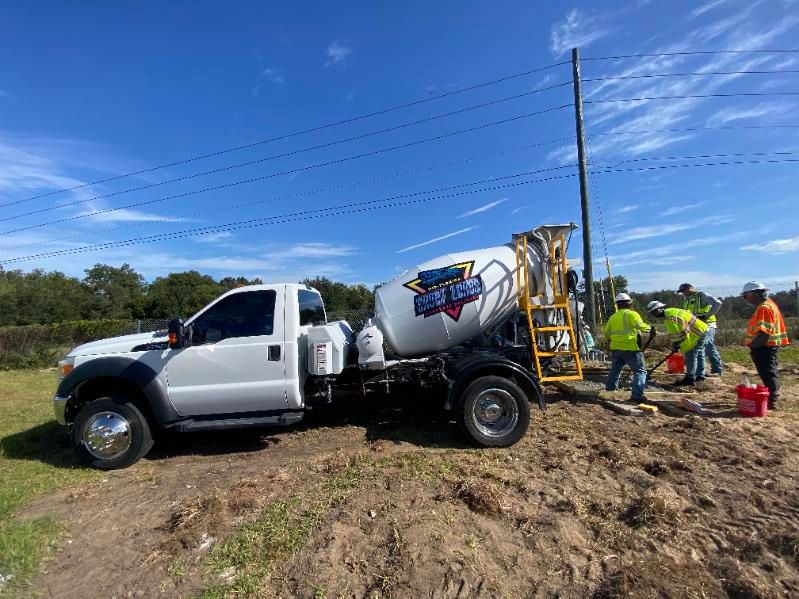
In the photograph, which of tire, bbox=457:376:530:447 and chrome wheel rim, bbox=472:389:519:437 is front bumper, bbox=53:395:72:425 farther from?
chrome wheel rim, bbox=472:389:519:437

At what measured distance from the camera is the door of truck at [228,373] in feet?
19.4

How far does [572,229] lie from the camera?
6.88 meters

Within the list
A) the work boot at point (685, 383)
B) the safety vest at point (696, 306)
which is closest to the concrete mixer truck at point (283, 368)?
the work boot at point (685, 383)

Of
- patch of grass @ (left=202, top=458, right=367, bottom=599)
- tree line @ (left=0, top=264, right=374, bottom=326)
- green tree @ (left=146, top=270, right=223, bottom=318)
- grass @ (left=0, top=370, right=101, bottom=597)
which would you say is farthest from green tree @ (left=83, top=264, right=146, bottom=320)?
patch of grass @ (left=202, top=458, right=367, bottom=599)

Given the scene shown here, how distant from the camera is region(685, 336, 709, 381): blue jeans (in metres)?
9.23

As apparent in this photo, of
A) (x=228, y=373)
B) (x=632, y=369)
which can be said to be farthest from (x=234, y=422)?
(x=632, y=369)

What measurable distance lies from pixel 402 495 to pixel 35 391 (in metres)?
12.2

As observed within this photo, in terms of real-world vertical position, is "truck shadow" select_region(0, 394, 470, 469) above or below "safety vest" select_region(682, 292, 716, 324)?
below

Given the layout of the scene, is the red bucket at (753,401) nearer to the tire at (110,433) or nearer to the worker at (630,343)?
the worker at (630,343)

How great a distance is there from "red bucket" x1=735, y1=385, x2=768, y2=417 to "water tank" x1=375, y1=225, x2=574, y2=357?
3044 millimetres

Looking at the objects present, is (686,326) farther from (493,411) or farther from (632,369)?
(493,411)

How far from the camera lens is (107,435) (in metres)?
5.82

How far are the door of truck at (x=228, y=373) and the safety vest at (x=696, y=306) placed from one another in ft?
27.6

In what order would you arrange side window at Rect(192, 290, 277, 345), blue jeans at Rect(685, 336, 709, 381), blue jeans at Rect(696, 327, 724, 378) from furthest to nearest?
blue jeans at Rect(696, 327, 724, 378)
blue jeans at Rect(685, 336, 709, 381)
side window at Rect(192, 290, 277, 345)
